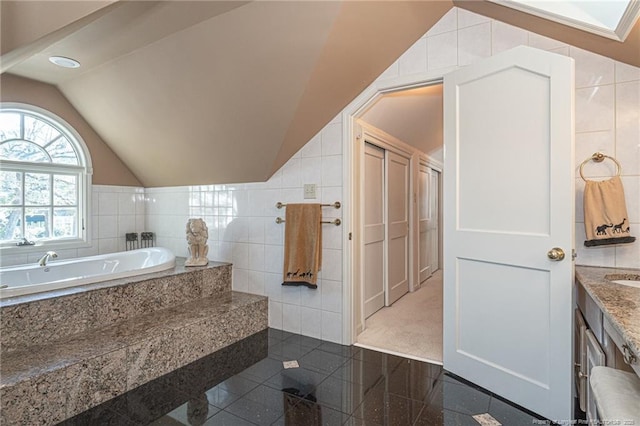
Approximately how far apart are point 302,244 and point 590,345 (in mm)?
1905

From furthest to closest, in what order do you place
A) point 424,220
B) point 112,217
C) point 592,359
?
point 424,220, point 112,217, point 592,359

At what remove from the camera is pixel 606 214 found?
1.75m

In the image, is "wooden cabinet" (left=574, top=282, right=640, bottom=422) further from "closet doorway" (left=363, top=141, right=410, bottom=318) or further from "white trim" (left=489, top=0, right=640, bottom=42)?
"closet doorway" (left=363, top=141, right=410, bottom=318)

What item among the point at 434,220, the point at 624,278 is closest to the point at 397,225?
the point at 434,220

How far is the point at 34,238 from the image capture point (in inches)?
128

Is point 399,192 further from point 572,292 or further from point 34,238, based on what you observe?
point 34,238

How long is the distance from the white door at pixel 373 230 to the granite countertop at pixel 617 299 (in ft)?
5.77

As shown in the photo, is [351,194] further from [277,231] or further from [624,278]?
[624,278]

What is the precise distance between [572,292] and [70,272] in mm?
3839

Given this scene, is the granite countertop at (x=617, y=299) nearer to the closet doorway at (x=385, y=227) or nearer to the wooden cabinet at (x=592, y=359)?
the wooden cabinet at (x=592, y=359)

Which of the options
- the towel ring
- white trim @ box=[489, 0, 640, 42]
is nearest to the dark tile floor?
the towel ring

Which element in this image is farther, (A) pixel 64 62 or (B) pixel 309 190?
(B) pixel 309 190

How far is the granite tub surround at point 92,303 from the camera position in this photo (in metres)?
1.92

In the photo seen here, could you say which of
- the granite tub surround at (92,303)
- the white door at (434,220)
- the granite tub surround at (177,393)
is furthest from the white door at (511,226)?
the white door at (434,220)
